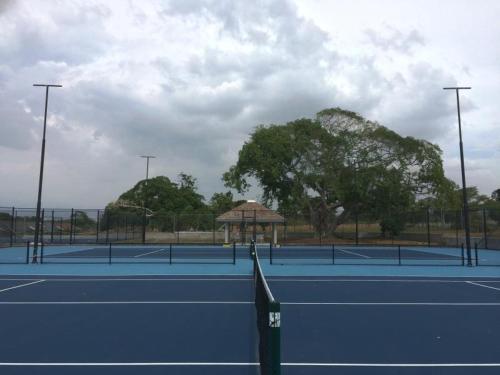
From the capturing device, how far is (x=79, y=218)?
1646 inches

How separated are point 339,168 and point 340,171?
31 cm
